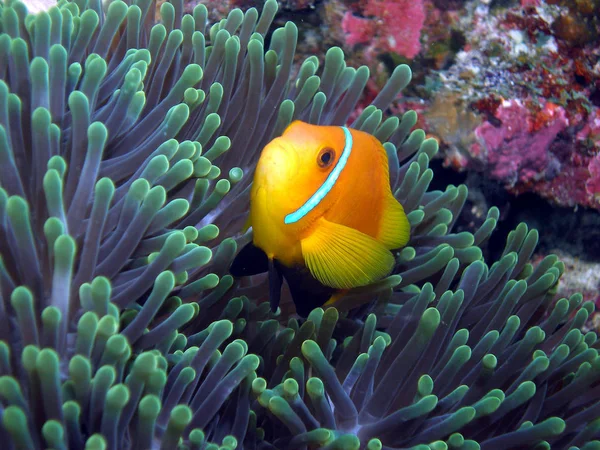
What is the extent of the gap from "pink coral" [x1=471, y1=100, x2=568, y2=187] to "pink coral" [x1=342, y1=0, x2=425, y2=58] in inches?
20.9

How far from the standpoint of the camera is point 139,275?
1.32 meters

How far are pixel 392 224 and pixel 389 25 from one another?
1374mm

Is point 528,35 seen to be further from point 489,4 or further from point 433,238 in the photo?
point 433,238

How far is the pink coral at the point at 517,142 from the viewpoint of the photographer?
2443 millimetres

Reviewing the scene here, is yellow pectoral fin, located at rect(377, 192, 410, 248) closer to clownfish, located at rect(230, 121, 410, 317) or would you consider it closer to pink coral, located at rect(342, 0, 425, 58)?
clownfish, located at rect(230, 121, 410, 317)

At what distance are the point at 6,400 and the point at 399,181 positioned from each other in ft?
5.21

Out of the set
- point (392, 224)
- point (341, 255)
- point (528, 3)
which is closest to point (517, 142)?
point (528, 3)

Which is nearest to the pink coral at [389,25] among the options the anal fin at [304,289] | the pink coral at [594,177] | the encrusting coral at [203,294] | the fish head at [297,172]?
the encrusting coral at [203,294]

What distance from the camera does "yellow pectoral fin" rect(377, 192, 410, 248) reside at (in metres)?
1.59

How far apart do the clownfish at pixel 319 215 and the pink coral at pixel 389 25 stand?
1181 millimetres

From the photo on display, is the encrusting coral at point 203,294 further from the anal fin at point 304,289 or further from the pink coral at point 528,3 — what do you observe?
the pink coral at point 528,3

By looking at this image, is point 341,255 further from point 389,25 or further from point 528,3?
point 528,3

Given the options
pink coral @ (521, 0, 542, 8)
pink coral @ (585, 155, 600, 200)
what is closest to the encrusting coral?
pink coral @ (585, 155, 600, 200)

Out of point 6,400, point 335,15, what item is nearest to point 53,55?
point 6,400
